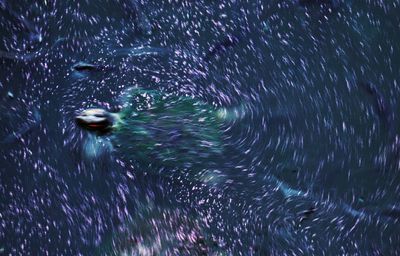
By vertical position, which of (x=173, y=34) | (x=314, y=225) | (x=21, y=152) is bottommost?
(x=314, y=225)

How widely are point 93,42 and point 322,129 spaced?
28 centimetres

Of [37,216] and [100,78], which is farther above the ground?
[100,78]

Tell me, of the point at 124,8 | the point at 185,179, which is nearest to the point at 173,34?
the point at 124,8

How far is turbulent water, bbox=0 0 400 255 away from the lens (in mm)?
594

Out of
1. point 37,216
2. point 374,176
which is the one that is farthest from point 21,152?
point 374,176

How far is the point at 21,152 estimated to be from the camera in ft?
1.98

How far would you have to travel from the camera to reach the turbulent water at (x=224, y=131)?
594mm

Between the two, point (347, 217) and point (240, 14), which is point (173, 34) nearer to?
point (240, 14)

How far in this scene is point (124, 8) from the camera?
24.4 inches

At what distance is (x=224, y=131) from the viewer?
611 mm

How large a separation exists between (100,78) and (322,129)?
0.26 metres

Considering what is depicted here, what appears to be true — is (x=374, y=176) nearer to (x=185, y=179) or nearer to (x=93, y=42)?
(x=185, y=179)

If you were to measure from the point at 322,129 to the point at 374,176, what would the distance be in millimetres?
78

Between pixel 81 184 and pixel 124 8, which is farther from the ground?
pixel 124 8
